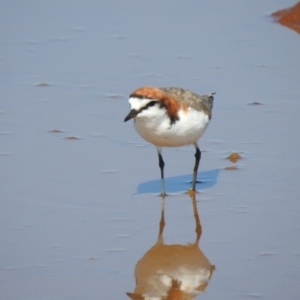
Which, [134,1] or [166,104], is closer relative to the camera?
[166,104]

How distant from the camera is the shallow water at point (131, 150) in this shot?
739 cm

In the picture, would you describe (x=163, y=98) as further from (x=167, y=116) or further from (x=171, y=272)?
(x=171, y=272)

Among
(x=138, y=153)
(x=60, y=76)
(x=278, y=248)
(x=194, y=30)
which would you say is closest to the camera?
(x=278, y=248)

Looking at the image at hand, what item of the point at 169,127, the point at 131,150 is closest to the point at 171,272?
the point at 169,127

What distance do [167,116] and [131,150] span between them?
1383 mm

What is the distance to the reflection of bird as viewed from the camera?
22.7ft

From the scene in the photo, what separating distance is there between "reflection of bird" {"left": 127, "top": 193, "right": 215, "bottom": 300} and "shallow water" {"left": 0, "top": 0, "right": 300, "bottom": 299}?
0.09 meters

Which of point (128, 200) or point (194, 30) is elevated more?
point (194, 30)

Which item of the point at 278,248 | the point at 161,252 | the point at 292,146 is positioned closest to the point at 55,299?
the point at 161,252

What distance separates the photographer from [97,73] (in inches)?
487

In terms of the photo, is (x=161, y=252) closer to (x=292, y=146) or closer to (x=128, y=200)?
(x=128, y=200)

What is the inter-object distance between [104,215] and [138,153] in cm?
173

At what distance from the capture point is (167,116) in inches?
344

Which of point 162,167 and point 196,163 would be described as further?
point 196,163
